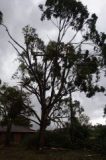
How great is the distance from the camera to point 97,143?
40906mm

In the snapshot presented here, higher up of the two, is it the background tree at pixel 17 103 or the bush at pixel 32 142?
the background tree at pixel 17 103

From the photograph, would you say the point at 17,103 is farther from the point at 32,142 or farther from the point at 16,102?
the point at 32,142

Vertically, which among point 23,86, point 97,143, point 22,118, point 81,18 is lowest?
point 97,143

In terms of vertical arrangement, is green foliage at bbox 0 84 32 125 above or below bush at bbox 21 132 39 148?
above

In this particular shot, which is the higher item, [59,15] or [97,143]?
[59,15]

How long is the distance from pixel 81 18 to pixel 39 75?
297 inches

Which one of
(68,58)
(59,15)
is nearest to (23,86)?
(68,58)

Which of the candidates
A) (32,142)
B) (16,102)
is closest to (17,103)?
(16,102)

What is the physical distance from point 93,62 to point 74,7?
19.9 ft

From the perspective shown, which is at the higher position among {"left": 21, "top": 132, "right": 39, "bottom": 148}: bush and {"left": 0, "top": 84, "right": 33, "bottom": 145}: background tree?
{"left": 0, "top": 84, "right": 33, "bottom": 145}: background tree

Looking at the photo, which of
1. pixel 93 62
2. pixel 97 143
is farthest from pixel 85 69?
pixel 97 143

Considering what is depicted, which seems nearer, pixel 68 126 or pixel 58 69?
pixel 58 69

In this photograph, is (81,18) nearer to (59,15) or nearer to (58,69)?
(59,15)

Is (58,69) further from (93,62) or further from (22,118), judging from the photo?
(22,118)
